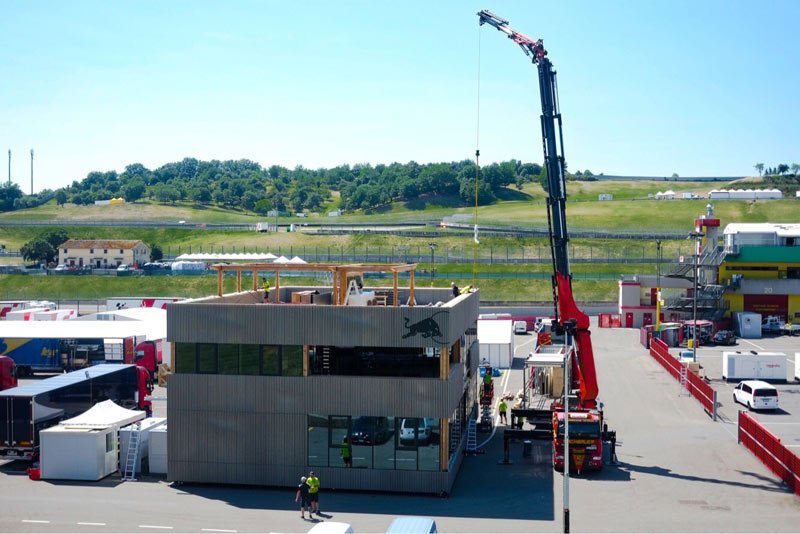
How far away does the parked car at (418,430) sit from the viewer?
25.0 meters

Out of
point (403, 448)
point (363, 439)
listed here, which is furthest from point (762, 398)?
point (363, 439)

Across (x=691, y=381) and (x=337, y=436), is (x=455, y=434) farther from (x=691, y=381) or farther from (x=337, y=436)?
(x=691, y=381)

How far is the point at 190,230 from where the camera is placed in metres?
134

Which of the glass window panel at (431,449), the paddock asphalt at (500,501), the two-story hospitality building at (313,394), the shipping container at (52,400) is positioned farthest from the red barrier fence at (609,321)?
the glass window panel at (431,449)

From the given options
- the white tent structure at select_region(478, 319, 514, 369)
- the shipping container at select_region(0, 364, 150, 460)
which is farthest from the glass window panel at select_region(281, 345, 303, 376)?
the white tent structure at select_region(478, 319, 514, 369)

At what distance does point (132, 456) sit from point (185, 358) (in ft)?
12.4

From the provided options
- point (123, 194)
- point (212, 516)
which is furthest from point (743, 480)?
point (123, 194)

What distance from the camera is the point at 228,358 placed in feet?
85.1

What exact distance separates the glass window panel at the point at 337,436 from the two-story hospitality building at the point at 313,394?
29 mm

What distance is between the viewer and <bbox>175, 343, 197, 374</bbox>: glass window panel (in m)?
26.1

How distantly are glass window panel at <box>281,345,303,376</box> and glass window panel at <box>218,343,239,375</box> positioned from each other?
143 cm

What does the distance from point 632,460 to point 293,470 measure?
11304 millimetres

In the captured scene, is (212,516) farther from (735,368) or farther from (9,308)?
(9,308)

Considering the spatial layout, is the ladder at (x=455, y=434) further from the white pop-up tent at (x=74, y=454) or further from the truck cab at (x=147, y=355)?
the truck cab at (x=147, y=355)
